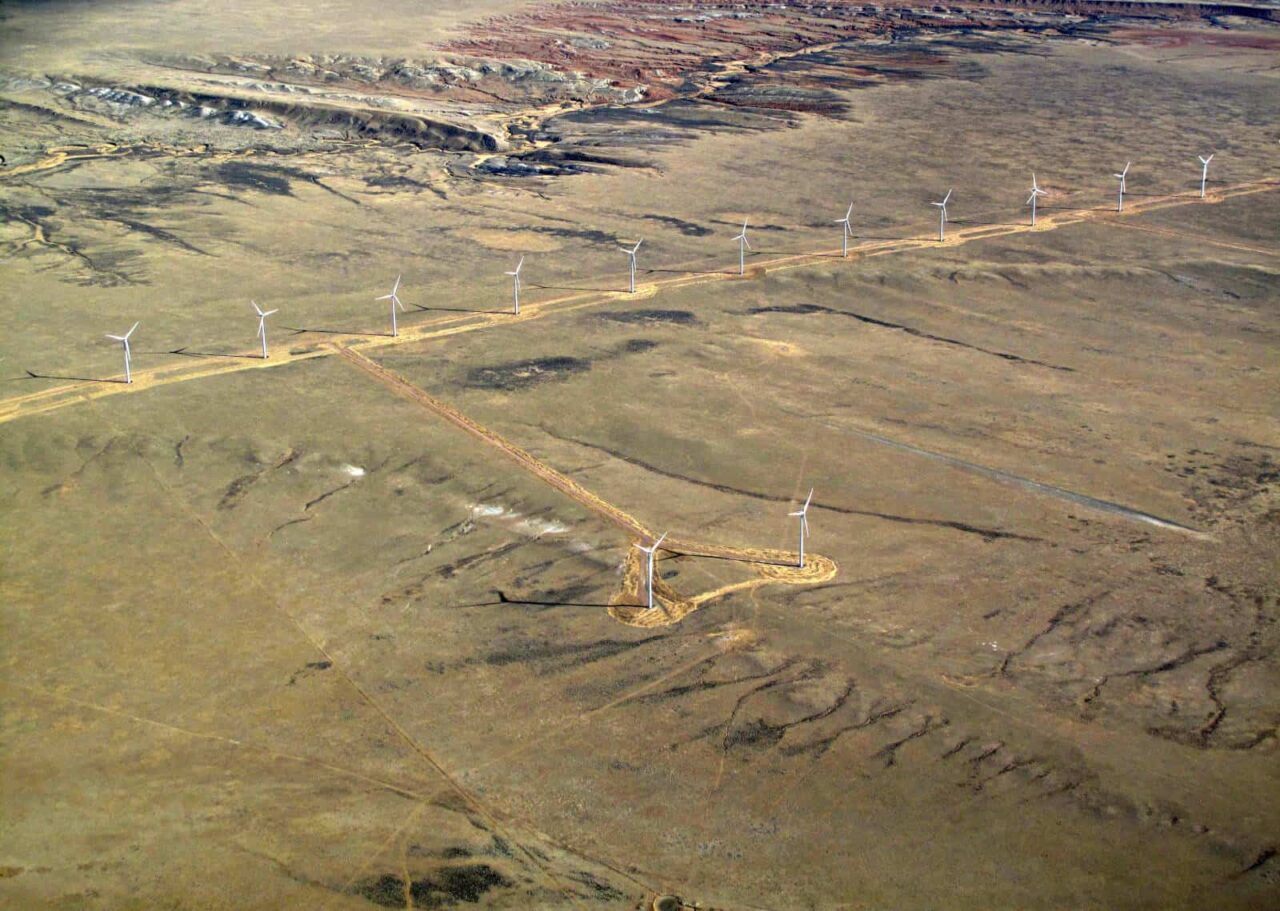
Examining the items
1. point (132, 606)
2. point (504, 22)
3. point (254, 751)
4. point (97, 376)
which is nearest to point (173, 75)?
point (504, 22)

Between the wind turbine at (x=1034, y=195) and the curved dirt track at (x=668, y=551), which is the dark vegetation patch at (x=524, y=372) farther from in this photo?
the wind turbine at (x=1034, y=195)

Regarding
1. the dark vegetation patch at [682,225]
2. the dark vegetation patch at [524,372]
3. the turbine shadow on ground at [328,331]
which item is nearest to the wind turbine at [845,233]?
the dark vegetation patch at [682,225]

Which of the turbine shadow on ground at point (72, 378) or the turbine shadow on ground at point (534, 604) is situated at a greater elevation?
the turbine shadow on ground at point (72, 378)

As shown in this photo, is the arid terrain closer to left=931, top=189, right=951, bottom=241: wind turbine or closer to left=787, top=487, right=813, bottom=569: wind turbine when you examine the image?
left=787, top=487, right=813, bottom=569: wind turbine

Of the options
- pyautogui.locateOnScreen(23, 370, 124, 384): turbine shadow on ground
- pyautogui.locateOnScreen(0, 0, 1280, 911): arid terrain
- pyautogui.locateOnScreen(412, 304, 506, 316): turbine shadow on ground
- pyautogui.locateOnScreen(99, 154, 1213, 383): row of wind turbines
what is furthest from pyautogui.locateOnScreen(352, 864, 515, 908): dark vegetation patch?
pyautogui.locateOnScreen(412, 304, 506, 316): turbine shadow on ground

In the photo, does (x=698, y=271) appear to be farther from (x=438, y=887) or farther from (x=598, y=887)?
(x=438, y=887)

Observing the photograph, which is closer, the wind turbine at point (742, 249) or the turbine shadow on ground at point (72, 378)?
the turbine shadow on ground at point (72, 378)

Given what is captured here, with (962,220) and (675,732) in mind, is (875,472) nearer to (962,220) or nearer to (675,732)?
(675,732)

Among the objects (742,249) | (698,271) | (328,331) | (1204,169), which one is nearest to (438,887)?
(328,331)
